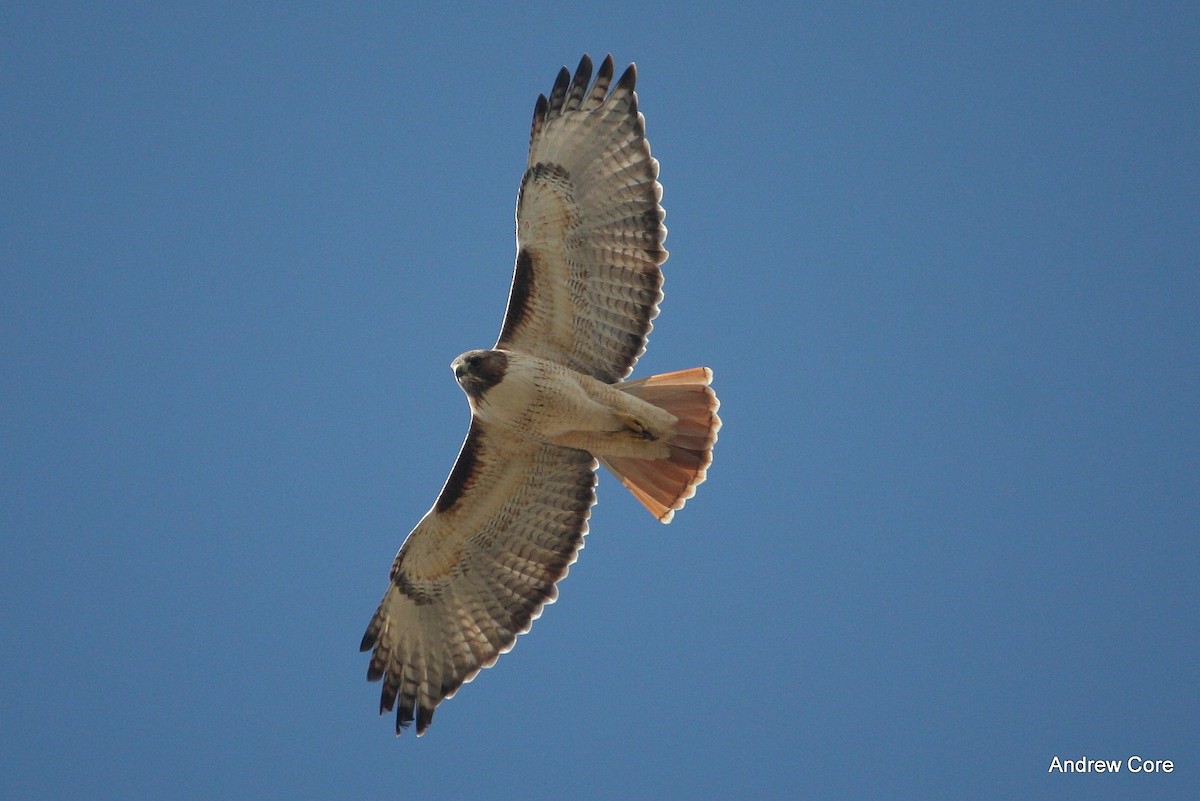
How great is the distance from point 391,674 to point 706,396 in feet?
9.26

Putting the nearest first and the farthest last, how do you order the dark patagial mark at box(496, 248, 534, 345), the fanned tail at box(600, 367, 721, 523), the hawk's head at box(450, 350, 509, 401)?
the hawk's head at box(450, 350, 509, 401)
the dark patagial mark at box(496, 248, 534, 345)
the fanned tail at box(600, 367, 721, 523)

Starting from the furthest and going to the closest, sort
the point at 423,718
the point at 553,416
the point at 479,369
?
the point at 423,718 → the point at 553,416 → the point at 479,369

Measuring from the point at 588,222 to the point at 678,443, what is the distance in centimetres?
149

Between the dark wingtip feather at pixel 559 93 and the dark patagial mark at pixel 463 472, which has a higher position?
the dark wingtip feather at pixel 559 93

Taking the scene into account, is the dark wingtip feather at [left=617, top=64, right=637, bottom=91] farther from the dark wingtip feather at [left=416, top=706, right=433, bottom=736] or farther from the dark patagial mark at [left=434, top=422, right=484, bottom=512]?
the dark wingtip feather at [left=416, top=706, right=433, bottom=736]

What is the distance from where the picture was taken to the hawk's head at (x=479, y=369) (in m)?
7.76

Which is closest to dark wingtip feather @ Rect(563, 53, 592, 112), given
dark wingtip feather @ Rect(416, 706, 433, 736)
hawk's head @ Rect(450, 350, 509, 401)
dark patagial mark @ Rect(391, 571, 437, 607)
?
hawk's head @ Rect(450, 350, 509, 401)

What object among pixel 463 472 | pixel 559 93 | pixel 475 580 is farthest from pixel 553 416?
pixel 559 93

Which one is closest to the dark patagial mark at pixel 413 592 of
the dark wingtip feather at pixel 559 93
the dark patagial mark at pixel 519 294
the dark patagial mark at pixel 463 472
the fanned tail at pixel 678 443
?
the dark patagial mark at pixel 463 472

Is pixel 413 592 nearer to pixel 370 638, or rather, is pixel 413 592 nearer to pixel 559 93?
pixel 370 638

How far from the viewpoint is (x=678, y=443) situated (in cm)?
823

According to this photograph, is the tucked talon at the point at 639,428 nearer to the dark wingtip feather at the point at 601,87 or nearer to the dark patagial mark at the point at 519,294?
the dark patagial mark at the point at 519,294

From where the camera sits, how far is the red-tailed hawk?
8.00m

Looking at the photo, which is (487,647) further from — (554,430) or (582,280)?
(582,280)
